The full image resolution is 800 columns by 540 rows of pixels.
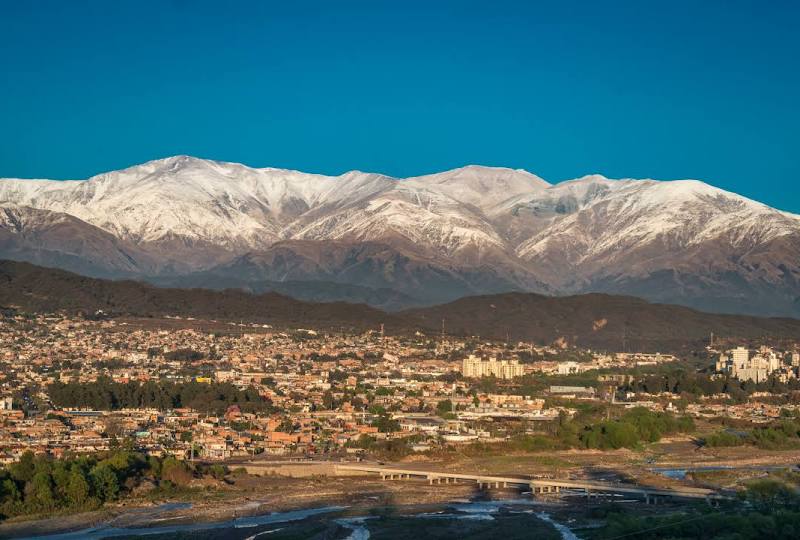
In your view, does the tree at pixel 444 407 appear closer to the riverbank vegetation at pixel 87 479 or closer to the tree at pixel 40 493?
the riverbank vegetation at pixel 87 479

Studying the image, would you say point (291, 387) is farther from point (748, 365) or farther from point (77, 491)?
point (77, 491)

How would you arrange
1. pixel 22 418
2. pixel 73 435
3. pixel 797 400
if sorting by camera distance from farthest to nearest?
pixel 797 400 < pixel 22 418 < pixel 73 435

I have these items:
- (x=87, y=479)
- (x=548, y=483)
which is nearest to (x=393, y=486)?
(x=548, y=483)

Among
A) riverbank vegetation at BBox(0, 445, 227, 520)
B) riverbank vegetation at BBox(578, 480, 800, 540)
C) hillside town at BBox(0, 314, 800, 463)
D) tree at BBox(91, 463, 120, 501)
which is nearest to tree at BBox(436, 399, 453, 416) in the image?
hillside town at BBox(0, 314, 800, 463)

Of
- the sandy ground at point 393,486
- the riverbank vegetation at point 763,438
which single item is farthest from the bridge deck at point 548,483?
the riverbank vegetation at point 763,438

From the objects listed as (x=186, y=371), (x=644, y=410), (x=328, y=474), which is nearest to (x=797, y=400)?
(x=644, y=410)

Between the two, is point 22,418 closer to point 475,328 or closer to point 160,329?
point 160,329
